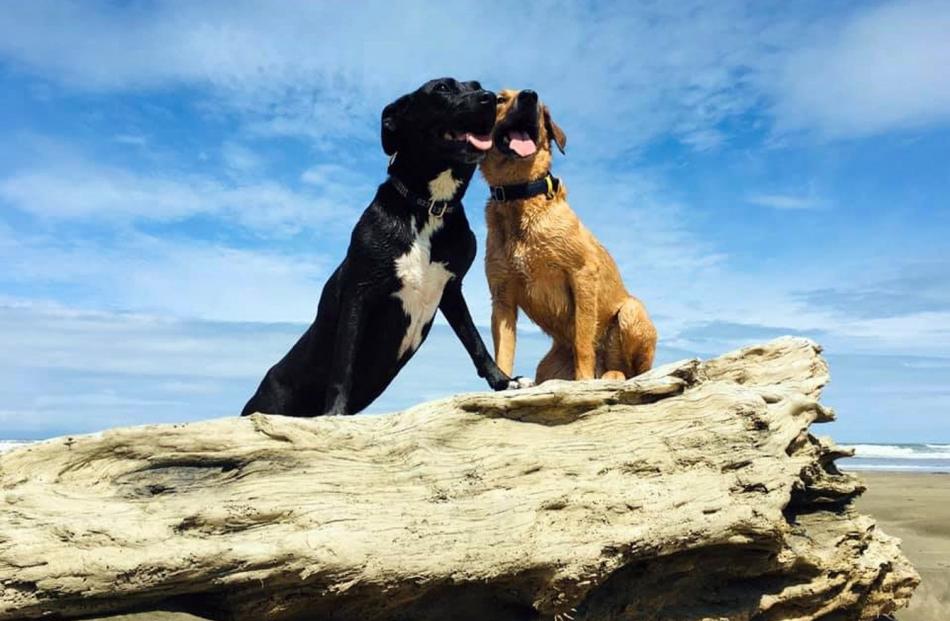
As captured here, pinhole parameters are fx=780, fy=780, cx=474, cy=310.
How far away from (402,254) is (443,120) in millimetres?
850

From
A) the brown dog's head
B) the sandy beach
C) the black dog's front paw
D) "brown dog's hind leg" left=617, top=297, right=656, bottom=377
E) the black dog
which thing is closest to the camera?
the black dog

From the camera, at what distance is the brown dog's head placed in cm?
A: 540

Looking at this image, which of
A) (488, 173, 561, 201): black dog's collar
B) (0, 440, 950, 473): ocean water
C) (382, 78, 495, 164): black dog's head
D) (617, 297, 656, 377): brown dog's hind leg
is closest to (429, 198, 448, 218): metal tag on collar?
(382, 78, 495, 164): black dog's head

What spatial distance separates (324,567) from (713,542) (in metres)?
2.20

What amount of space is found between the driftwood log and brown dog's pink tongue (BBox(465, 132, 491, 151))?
1.51 m

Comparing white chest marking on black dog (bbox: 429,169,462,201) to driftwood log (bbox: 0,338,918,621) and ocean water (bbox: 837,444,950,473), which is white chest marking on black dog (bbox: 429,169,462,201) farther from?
ocean water (bbox: 837,444,950,473)

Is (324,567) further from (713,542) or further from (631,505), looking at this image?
(713,542)

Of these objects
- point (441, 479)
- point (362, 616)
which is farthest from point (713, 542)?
point (362, 616)

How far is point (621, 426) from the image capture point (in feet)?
15.6

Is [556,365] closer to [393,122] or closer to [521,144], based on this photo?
[521,144]

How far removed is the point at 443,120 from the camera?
470cm

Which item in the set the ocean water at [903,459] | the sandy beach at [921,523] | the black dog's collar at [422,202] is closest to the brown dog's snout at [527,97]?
the black dog's collar at [422,202]

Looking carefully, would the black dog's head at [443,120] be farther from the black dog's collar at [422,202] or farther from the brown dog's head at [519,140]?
the brown dog's head at [519,140]

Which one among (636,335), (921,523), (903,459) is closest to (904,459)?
(903,459)
